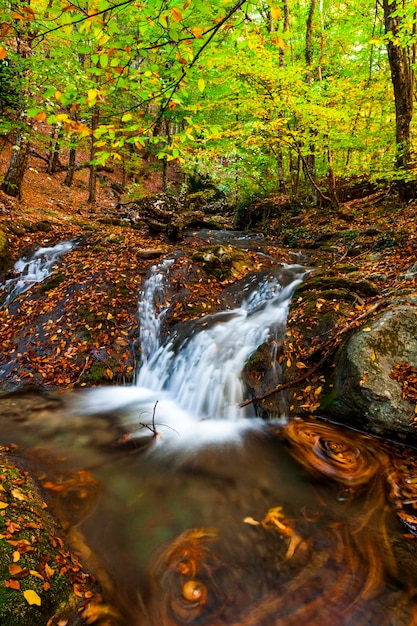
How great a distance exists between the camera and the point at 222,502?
3318 millimetres

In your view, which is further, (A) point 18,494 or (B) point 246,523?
(B) point 246,523

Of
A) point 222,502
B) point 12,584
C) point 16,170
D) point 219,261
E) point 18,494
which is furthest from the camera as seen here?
point 16,170

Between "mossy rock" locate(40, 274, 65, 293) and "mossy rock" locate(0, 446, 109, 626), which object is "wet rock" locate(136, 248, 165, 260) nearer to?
"mossy rock" locate(40, 274, 65, 293)

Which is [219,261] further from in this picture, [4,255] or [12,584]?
[12,584]

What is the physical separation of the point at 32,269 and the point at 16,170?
524 cm

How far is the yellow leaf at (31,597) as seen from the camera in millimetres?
1874

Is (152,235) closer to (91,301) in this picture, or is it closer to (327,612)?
(91,301)

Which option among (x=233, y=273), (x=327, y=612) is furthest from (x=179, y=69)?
(x=233, y=273)

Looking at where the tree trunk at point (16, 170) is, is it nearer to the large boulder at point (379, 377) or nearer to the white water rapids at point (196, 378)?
the white water rapids at point (196, 378)

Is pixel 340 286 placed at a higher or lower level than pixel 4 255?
lower

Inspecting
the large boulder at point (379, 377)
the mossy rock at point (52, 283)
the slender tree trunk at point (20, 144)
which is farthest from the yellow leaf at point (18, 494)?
the slender tree trunk at point (20, 144)

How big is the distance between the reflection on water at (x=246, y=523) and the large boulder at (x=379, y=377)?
250 millimetres

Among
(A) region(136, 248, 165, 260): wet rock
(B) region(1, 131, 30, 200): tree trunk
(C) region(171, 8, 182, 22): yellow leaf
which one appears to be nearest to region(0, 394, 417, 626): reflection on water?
(C) region(171, 8, 182, 22): yellow leaf

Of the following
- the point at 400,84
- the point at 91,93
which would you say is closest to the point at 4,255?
the point at 91,93
